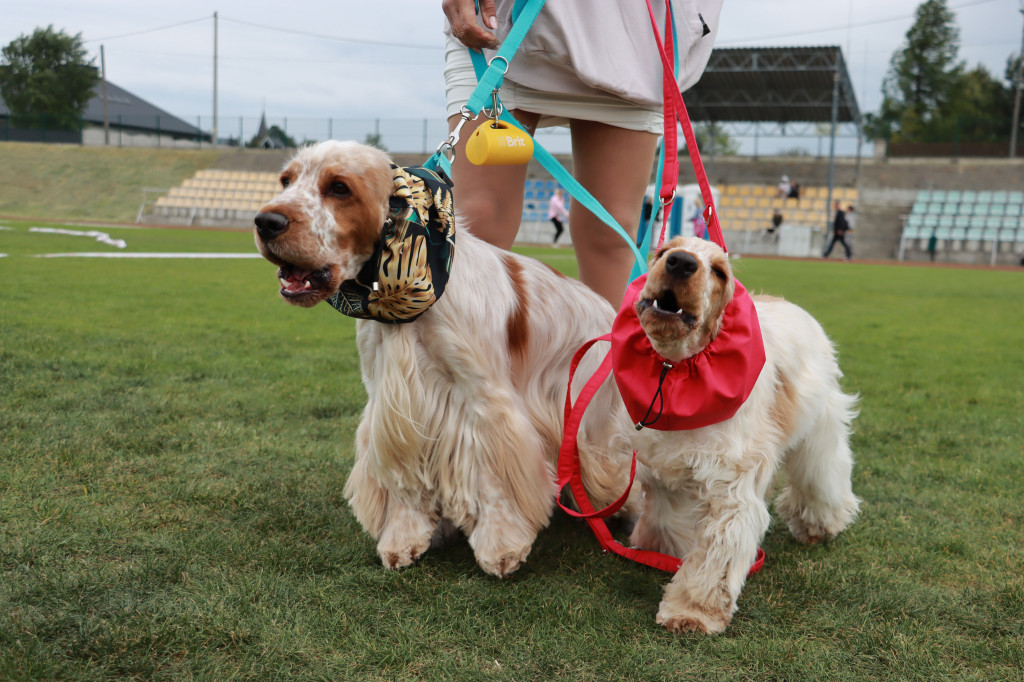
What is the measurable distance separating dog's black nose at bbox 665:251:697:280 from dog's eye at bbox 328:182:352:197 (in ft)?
3.29

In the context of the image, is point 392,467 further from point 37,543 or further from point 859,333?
point 859,333

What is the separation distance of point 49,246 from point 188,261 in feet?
12.9

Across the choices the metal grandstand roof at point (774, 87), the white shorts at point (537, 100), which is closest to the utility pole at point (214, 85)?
the metal grandstand roof at point (774, 87)

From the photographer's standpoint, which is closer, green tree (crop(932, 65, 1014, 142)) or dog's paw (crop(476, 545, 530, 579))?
dog's paw (crop(476, 545, 530, 579))

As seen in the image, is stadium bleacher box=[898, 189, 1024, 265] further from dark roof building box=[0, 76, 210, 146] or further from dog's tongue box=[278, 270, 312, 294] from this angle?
dark roof building box=[0, 76, 210, 146]

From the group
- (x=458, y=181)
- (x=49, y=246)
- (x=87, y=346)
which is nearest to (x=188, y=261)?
(x=49, y=246)

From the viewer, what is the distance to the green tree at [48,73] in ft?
197

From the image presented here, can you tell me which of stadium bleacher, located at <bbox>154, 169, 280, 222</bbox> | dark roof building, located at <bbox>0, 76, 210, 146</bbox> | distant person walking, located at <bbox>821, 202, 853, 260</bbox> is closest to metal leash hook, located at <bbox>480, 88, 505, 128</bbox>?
distant person walking, located at <bbox>821, 202, 853, 260</bbox>

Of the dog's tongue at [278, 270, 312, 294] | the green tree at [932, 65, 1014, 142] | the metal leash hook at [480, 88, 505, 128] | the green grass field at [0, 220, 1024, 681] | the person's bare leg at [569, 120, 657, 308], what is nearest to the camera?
the green grass field at [0, 220, 1024, 681]

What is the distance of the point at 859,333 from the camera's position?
9.07 m

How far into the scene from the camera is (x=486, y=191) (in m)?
3.12

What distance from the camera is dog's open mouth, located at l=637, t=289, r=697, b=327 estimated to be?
224 centimetres

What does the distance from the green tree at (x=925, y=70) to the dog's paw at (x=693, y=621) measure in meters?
67.0

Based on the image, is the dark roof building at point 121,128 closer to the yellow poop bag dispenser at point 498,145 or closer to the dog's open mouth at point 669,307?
the yellow poop bag dispenser at point 498,145
